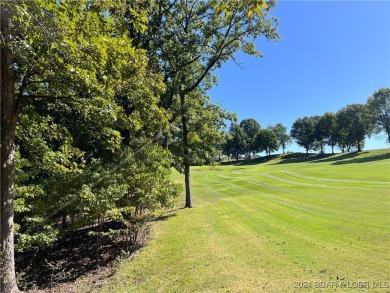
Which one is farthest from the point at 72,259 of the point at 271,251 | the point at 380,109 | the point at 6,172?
the point at 380,109

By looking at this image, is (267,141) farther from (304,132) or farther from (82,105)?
(82,105)

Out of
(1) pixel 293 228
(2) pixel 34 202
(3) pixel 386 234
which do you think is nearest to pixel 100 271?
(2) pixel 34 202

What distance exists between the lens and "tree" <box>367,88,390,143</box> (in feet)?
165

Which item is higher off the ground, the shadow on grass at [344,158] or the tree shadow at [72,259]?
the shadow on grass at [344,158]

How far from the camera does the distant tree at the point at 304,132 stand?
75.9 m

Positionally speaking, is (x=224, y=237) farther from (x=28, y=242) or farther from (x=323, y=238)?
(x=28, y=242)

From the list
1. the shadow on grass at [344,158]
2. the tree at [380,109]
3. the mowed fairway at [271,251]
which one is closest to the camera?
the mowed fairway at [271,251]

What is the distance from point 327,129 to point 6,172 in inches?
2961

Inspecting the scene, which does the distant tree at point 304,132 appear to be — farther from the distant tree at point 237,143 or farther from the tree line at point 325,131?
the distant tree at point 237,143

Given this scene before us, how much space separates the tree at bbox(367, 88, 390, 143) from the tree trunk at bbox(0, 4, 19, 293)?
5979 cm

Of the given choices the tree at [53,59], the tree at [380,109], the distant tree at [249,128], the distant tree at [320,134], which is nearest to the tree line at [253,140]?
the distant tree at [249,128]

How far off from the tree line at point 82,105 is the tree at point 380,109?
4715 centimetres

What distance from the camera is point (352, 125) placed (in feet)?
200

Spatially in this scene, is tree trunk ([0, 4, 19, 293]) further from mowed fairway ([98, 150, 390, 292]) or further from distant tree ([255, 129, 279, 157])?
distant tree ([255, 129, 279, 157])
